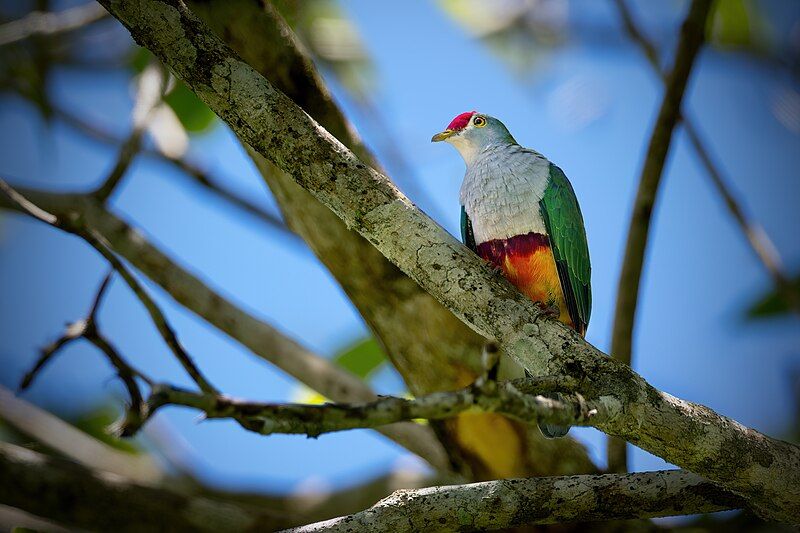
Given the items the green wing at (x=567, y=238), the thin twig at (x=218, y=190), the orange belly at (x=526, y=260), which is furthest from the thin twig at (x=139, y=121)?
the green wing at (x=567, y=238)

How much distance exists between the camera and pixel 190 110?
255 inches

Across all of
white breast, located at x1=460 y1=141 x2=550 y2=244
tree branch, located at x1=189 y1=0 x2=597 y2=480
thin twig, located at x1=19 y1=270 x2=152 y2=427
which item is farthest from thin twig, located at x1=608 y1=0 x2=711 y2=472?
thin twig, located at x1=19 y1=270 x2=152 y2=427

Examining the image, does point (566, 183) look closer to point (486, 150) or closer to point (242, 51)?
point (486, 150)

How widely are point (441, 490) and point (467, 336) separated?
1.21 metres

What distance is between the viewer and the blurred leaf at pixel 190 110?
612 cm

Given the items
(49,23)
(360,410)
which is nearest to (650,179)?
(360,410)

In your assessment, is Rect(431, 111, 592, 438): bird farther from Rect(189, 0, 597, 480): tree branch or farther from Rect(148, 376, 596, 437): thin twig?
Rect(148, 376, 596, 437): thin twig

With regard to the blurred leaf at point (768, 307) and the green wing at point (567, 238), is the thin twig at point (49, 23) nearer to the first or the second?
the green wing at point (567, 238)

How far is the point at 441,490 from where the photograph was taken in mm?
2805

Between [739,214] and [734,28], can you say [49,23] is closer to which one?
[739,214]

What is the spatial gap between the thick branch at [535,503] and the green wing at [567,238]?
0.97m

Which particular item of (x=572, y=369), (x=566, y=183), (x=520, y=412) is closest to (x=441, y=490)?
(x=572, y=369)

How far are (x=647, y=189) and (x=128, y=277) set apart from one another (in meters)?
2.69

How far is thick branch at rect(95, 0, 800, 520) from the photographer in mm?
2662
